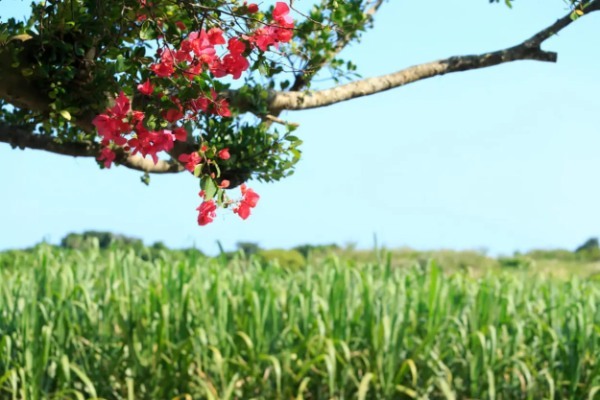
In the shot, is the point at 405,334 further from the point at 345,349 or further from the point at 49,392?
the point at 49,392

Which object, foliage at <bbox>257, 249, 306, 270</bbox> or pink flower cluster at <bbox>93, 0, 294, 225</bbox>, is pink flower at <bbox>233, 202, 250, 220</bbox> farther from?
foliage at <bbox>257, 249, 306, 270</bbox>

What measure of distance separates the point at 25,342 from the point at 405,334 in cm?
222

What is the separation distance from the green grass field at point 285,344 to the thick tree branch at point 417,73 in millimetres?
1217

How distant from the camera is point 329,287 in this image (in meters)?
5.25

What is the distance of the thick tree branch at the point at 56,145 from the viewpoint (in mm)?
4266

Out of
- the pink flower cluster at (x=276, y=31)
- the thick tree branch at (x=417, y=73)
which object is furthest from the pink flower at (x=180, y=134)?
the thick tree branch at (x=417, y=73)

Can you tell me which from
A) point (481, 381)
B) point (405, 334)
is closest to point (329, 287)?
point (405, 334)

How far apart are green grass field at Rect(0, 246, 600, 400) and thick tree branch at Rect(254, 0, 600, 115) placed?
3.99ft

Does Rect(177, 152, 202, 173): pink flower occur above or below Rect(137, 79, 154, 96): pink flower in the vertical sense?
below

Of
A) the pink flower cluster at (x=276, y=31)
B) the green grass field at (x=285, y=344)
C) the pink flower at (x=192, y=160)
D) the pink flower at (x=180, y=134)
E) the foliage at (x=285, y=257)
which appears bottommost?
the green grass field at (x=285, y=344)

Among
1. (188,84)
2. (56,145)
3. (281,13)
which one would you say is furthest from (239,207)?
(56,145)

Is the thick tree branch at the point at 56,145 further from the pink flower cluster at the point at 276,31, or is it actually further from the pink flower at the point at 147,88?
the pink flower cluster at the point at 276,31

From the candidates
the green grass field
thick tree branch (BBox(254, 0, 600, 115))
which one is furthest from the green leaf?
the green grass field

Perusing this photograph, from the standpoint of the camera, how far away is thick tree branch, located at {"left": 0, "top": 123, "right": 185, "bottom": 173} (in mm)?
4266
